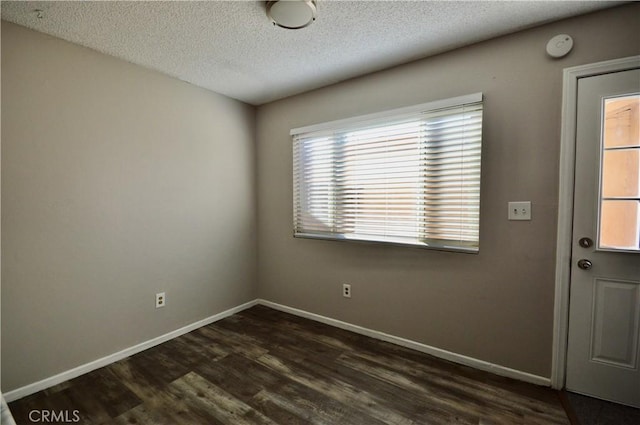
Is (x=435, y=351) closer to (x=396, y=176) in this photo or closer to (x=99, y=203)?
(x=396, y=176)

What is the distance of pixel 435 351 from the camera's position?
2361 mm

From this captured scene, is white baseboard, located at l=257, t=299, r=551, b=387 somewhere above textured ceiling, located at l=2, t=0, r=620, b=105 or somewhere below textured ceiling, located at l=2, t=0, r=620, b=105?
below

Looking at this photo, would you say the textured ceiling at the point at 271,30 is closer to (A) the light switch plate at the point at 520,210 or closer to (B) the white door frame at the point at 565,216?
(B) the white door frame at the point at 565,216

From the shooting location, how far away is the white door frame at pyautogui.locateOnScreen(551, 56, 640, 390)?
1824 mm

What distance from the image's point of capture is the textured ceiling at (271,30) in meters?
1.72

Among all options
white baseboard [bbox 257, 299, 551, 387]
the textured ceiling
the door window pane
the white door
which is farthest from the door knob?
the textured ceiling

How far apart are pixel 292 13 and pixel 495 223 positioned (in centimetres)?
196

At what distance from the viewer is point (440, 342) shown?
7.70 feet

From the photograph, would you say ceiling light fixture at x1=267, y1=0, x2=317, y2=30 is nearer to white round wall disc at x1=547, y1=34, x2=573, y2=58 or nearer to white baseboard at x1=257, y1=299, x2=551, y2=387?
white round wall disc at x1=547, y1=34, x2=573, y2=58

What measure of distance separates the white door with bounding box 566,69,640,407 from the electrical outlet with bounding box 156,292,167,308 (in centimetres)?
319

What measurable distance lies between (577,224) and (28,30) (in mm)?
3796

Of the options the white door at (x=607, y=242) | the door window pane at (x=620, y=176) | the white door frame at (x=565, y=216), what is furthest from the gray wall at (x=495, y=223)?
the door window pane at (x=620, y=176)

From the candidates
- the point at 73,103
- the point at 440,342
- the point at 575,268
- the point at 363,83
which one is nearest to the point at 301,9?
the point at 363,83

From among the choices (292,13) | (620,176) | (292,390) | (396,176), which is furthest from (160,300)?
(620,176)
